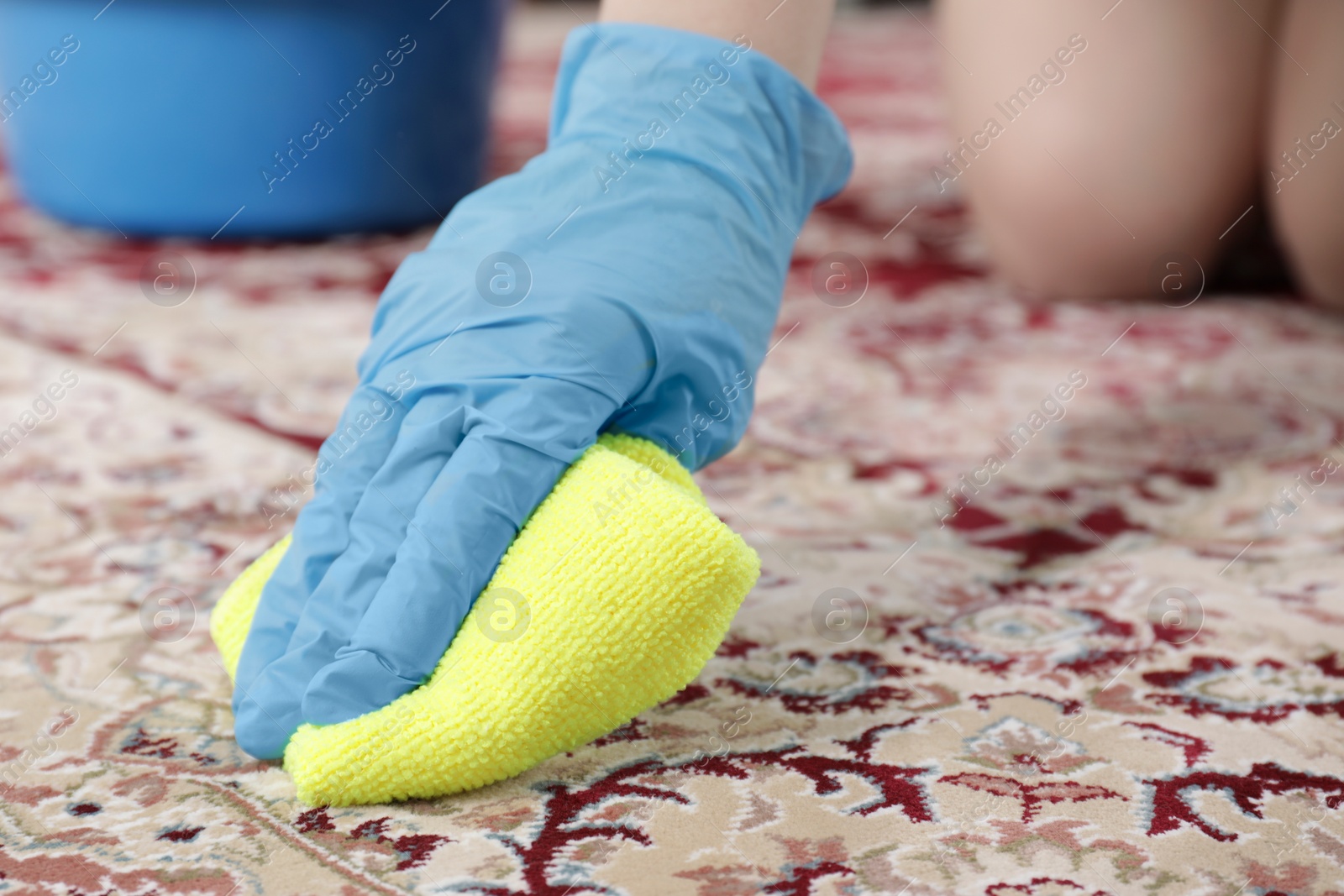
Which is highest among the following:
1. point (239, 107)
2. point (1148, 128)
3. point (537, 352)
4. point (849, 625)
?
point (239, 107)

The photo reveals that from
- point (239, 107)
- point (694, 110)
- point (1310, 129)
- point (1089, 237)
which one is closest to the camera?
point (694, 110)

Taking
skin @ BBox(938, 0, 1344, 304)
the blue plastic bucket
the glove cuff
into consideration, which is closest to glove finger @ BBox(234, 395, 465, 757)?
the glove cuff

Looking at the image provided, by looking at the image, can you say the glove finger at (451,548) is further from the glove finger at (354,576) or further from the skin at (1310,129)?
the skin at (1310,129)

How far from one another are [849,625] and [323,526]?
284mm

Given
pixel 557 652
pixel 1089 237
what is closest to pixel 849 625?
pixel 557 652

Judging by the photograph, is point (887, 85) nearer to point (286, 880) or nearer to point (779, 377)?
point (779, 377)

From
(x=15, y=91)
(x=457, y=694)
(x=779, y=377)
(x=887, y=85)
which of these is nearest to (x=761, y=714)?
(x=457, y=694)

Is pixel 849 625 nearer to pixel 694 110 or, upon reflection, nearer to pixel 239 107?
pixel 694 110

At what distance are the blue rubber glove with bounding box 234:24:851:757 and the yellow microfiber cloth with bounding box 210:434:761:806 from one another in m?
0.02

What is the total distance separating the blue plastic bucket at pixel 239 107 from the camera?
4.80ft

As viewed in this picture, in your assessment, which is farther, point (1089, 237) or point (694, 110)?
point (1089, 237)

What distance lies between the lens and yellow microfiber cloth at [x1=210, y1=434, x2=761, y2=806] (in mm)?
484

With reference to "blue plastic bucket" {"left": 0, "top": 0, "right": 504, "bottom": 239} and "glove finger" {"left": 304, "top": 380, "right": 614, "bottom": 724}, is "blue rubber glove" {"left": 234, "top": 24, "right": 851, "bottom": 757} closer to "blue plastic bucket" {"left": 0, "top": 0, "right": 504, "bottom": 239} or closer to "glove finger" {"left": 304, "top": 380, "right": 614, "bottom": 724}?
"glove finger" {"left": 304, "top": 380, "right": 614, "bottom": 724}

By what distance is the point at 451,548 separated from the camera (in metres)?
0.51
